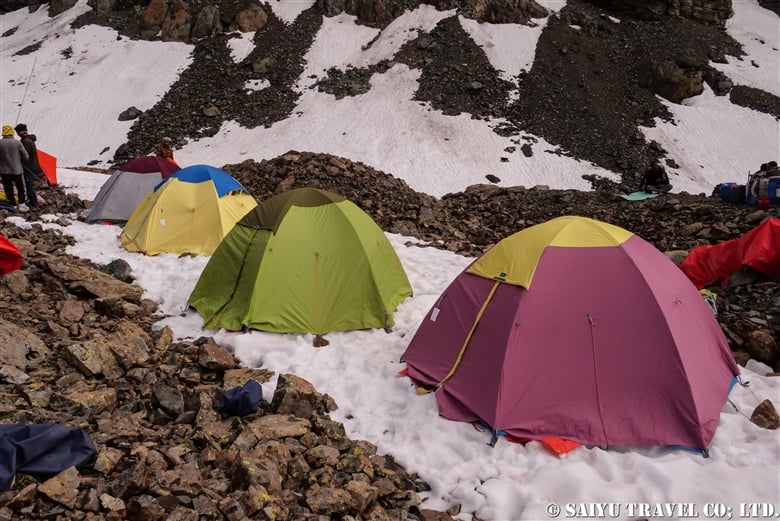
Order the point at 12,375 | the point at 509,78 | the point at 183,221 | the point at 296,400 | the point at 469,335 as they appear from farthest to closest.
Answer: the point at 509,78 → the point at 183,221 → the point at 469,335 → the point at 296,400 → the point at 12,375

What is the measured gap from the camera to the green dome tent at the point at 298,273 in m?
7.16

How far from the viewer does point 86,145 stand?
3064 cm

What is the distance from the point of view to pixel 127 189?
12.3m

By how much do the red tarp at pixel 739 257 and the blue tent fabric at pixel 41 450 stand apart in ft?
28.7

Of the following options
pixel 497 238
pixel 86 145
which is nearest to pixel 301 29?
pixel 86 145

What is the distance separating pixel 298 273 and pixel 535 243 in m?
3.49

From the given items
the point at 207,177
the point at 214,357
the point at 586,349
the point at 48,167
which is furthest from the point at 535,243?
the point at 48,167

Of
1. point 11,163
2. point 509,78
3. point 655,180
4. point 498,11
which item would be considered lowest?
point 655,180

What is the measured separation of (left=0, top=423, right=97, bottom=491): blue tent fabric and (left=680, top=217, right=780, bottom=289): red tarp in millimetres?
8759

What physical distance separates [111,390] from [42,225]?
7.76 meters

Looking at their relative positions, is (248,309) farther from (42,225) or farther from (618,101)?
(618,101)

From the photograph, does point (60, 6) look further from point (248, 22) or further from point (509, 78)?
point (509, 78)

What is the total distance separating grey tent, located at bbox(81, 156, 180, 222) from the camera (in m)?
11.9

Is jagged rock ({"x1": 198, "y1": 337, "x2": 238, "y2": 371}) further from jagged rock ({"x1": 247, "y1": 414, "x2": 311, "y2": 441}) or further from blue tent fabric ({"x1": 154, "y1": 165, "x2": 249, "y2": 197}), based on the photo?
blue tent fabric ({"x1": 154, "y1": 165, "x2": 249, "y2": 197})
